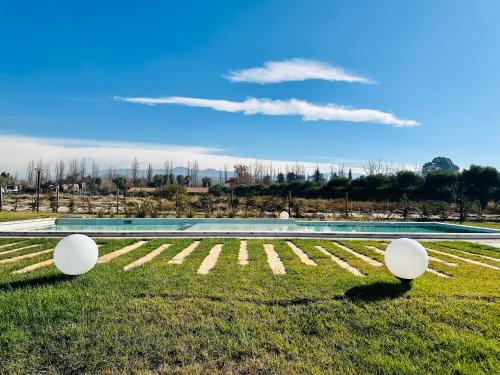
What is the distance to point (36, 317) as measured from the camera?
3650 millimetres

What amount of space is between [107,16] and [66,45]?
7.95 feet

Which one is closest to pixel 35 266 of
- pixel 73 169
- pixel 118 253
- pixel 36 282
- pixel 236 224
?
pixel 36 282

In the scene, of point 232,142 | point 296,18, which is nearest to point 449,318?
point 296,18

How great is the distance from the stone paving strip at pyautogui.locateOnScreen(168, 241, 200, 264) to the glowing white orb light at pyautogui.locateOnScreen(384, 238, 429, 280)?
3.67m

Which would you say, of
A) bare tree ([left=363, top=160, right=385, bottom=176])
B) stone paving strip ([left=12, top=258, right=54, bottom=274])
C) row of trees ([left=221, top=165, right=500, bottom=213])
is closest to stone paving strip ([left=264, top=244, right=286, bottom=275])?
stone paving strip ([left=12, top=258, right=54, bottom=274])

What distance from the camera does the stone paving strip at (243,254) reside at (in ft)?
20.3

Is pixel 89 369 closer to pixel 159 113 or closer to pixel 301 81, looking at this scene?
pixel 301 81

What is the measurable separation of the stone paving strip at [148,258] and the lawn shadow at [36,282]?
95cm

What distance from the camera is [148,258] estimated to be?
6.56 metres

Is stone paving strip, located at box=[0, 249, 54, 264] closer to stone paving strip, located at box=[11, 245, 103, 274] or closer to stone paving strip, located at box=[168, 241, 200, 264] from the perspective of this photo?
stone paving strip, located at box=[11, 245, 103, 274]

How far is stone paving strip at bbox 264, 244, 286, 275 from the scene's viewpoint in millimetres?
5508

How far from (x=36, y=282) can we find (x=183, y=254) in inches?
110

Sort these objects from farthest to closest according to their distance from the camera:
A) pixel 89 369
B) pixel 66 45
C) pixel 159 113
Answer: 1. pixel 159 113
2. pixel 66 45
3. pixel 89 369

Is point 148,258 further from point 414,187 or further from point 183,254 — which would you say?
point 414,187
